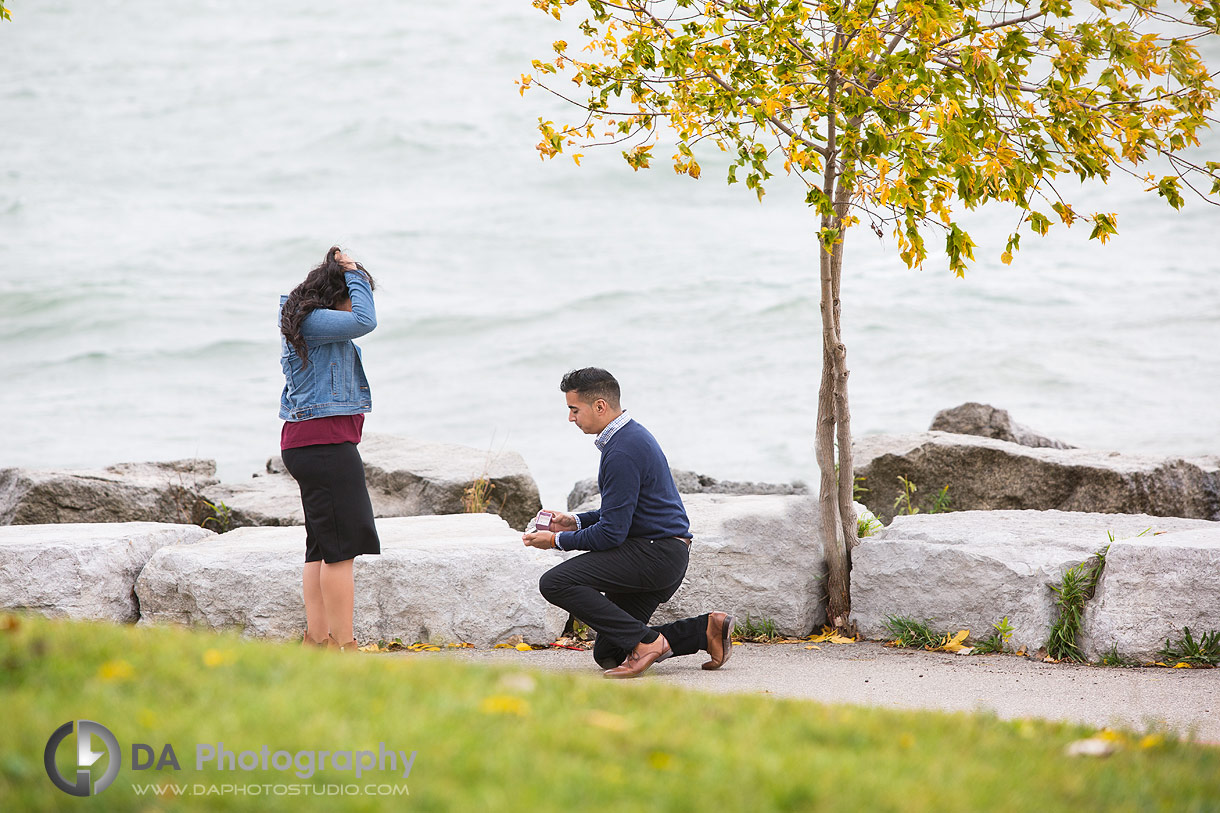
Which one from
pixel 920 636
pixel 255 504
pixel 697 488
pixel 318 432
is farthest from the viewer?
pixel 697 488

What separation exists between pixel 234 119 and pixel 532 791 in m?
34.9

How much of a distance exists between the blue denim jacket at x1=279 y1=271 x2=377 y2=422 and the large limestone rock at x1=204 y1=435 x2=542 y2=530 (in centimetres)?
294

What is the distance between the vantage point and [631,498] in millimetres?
5113

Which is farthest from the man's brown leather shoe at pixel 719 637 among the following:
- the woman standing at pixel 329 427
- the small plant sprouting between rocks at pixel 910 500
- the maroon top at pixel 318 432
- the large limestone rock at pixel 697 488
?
the large limestone rock at pixel 697 488

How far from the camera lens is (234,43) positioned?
3619 cm

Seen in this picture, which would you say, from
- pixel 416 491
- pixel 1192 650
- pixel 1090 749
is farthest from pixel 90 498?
pixel 1192 650

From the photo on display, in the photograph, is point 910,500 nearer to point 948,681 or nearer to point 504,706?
point 948,681

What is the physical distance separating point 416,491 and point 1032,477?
16.2ft

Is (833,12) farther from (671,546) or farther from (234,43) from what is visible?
(234,43)

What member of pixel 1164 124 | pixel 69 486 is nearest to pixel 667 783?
pixel 1164 124

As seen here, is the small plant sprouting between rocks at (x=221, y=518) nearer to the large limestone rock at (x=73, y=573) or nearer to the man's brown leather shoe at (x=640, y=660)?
the large limestone rock at (x=73, y=573)

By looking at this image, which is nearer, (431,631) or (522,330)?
(431,631)

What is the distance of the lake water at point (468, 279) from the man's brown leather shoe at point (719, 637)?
29.9 ft

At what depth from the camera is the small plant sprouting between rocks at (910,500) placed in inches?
313
